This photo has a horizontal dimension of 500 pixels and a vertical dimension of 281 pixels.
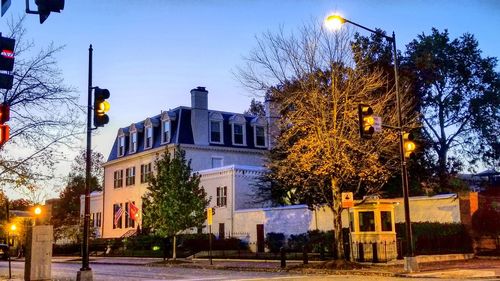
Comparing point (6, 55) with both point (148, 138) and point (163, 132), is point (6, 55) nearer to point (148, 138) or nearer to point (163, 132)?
point (163, 132)

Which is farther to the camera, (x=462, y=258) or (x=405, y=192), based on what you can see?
(x=462, y=258)

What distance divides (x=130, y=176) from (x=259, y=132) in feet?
44.3

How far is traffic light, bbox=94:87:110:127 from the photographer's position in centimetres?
1653

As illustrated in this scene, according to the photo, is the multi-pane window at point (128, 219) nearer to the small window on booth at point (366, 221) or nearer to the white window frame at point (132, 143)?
the white window frame at point (132, 143)

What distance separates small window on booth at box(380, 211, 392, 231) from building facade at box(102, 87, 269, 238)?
67.1 feet

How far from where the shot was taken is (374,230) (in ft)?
86.3

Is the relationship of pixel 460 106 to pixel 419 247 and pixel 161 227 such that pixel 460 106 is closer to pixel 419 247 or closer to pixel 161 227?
pixel 419 247

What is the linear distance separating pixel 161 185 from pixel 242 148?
1874 centimetres

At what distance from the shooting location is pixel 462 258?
28141mm

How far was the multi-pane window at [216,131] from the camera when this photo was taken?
52.1m

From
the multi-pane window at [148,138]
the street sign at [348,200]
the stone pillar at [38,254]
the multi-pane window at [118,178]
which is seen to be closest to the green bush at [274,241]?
the street sign at [348,200]

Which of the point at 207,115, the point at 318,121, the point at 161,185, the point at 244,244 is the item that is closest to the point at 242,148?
the point at 207,115

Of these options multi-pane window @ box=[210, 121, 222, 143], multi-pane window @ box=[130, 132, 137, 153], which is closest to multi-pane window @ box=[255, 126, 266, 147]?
multi-pane window @ box=[210, 121, 222, 143]

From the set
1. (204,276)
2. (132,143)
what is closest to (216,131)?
(132,143)
